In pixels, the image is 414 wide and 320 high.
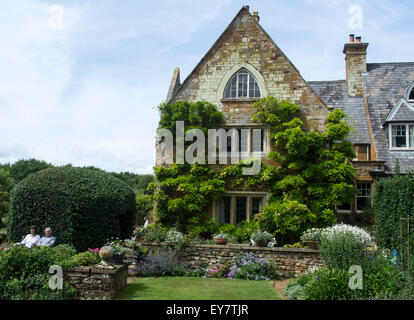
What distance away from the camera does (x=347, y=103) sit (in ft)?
73.7

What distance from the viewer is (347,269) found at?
31.4 ft

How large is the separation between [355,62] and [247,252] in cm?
1581

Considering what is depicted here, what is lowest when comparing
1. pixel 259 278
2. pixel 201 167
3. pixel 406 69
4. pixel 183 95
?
pixel 259 278

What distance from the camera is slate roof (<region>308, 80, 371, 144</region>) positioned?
20.6 metres

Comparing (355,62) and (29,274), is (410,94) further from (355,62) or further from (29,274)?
(29,274)

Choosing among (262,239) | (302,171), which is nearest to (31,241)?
(262,239)

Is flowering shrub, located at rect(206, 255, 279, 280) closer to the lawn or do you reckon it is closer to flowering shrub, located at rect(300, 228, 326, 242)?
the lawn

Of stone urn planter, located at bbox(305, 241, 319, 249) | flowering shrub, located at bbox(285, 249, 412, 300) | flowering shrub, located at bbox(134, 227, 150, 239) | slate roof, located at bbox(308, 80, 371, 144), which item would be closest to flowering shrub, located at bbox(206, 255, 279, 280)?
stone urn planter, located at bbox(305, 241, 319, 249)

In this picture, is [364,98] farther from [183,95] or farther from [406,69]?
[183,95]

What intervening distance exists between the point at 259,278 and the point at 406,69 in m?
17.3

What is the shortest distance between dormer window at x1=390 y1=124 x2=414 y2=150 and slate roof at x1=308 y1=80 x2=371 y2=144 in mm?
1209

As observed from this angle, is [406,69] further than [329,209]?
Yes
